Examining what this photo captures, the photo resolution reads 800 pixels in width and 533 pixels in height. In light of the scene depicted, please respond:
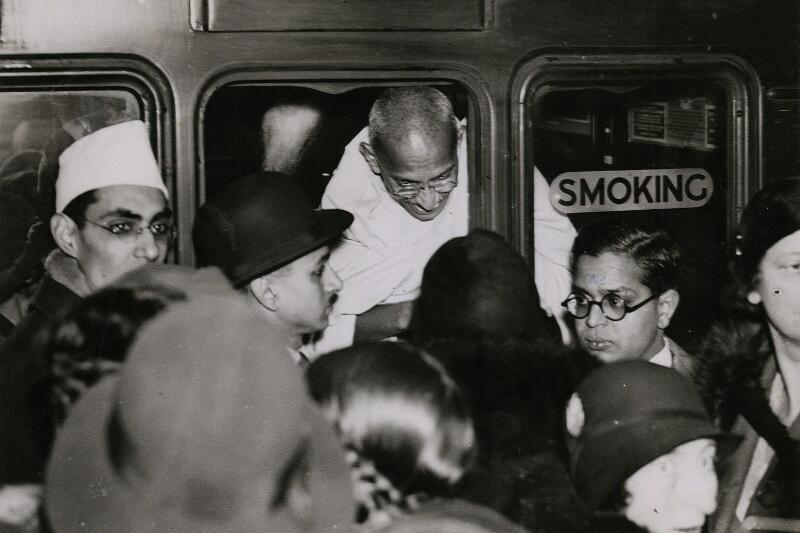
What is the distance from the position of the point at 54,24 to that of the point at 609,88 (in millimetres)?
1433

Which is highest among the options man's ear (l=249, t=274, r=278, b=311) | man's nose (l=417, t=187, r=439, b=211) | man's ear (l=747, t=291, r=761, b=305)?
man's nose (l=417, t=187, r=439, b=211)

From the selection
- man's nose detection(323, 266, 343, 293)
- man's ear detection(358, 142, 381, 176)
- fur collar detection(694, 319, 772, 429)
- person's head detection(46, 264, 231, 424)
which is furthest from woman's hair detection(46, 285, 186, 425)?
fur collar detection(694, 319, 772, 429)

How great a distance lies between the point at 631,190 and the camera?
242 centimetres

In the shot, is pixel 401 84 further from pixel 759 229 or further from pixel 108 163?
pixel 759 229

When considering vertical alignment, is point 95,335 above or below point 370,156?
below

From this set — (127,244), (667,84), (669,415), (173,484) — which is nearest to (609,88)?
(667,84)

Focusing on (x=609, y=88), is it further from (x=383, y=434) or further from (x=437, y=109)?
(x=383, y=434)

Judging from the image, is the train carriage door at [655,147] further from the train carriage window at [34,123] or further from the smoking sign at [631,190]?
the train carriage window at [34,123]

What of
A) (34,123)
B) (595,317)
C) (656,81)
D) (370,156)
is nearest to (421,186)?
(370,156)

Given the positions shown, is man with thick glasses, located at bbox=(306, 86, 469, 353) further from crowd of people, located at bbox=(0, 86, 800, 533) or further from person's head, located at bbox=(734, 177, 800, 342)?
person's head, located at bbox=(734, 177, 800, 342)

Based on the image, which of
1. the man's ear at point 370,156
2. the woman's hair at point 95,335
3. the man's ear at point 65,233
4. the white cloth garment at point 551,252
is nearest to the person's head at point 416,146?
the man's ear at point 370,156

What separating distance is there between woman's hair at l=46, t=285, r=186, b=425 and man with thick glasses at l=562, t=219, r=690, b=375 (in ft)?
3.51

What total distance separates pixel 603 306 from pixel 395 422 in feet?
2.28

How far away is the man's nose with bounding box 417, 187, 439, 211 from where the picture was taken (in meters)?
2.31
